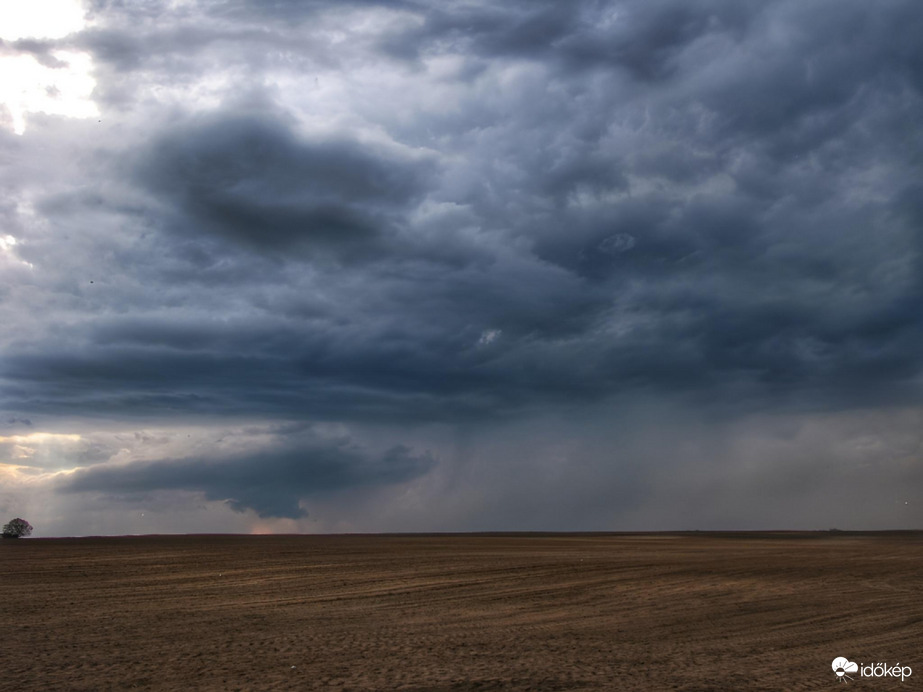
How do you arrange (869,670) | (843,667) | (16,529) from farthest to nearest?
(16,529) < (843,667) < (869,670)

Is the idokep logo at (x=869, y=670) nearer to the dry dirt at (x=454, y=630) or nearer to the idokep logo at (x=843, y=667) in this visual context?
the idokep logo at (x=843, y=667)

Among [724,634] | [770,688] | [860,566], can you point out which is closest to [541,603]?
[724,634]

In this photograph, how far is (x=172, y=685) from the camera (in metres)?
14.0

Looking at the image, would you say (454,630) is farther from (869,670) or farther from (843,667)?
(869,670)

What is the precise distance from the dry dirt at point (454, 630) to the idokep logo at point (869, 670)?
280 millimetres

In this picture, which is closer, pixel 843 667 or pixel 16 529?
pixel 843 667

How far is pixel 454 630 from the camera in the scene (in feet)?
65.8

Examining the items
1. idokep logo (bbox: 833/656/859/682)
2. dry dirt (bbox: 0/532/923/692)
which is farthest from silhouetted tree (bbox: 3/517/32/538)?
idokep logo (bbox: 833/656/859/682)

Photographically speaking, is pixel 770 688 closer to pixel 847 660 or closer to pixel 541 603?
pixel 847 660

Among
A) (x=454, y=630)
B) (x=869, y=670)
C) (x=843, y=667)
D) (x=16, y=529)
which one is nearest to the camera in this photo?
(x=869, y=670)

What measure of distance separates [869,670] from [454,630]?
10.1 m

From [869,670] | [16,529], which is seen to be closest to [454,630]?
[869,670]

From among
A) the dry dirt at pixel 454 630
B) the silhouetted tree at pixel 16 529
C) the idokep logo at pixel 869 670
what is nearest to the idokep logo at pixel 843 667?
the idokep logo at pixel 869 670

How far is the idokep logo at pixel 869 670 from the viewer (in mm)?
14789
